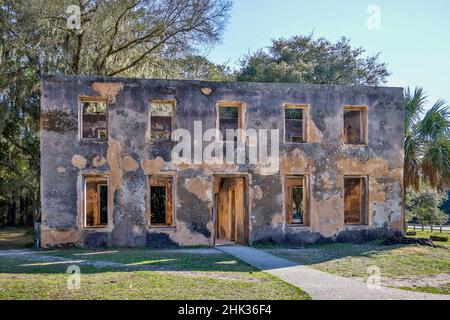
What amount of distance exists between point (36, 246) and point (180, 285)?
850cm

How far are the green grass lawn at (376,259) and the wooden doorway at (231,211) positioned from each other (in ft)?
6.30

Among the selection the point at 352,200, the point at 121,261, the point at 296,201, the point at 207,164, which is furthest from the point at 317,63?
the point at 121,261

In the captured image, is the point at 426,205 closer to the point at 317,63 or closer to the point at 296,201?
the point at 296,201

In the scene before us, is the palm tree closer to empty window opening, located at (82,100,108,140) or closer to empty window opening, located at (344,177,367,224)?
empty window opening, located at (344,177,367,224)

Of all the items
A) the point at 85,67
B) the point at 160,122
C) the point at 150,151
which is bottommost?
the point at 150,151

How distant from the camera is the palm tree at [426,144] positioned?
60.5 feet

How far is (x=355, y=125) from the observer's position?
19344 mm

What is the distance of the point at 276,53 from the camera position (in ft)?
107

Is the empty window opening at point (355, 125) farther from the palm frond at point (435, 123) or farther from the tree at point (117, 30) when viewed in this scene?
the tree at point (117, 30)

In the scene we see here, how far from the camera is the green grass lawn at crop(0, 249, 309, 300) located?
7.99m

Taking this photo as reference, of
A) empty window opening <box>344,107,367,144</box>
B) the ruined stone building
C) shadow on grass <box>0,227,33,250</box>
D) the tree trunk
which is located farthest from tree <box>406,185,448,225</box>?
the tree trunk

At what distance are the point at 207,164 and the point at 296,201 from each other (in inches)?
518

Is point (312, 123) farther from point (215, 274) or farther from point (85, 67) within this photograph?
point (85, 67)
